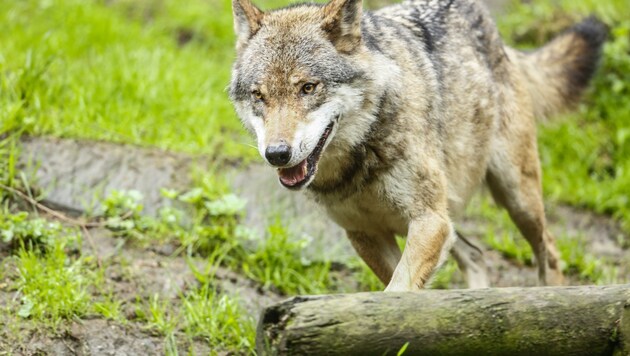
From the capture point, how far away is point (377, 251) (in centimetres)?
520

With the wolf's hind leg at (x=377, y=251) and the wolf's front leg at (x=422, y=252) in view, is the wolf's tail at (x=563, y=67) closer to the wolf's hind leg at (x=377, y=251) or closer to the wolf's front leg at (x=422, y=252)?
the wolf's hind leg at (x=377, y=251)

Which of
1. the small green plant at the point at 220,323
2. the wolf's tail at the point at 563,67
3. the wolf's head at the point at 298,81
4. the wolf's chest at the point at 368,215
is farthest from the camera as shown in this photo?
the wolf's tail at the point at 563,67

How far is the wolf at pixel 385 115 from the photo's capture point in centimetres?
429

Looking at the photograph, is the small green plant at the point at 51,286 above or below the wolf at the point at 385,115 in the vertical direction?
below

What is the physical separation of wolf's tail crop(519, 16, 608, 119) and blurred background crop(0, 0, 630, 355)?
0.24 metres

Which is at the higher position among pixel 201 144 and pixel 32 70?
pixel 32 70

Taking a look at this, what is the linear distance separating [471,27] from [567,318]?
2903mm

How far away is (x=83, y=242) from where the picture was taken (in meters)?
5.86

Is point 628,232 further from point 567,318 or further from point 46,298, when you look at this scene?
point 46,298

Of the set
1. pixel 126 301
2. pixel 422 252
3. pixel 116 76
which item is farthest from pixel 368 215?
pixel 116 76

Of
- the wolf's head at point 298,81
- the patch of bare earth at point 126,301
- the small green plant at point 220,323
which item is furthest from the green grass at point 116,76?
the wolf's head at point 298,81

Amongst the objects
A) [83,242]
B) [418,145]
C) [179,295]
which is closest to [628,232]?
[418,145]

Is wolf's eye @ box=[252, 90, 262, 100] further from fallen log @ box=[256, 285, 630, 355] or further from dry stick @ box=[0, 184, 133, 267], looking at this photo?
dry stick @ box=[0, 184, 133, 267]

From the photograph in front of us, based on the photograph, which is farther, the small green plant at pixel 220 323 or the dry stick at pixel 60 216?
the dry stick at pixel 60 216
